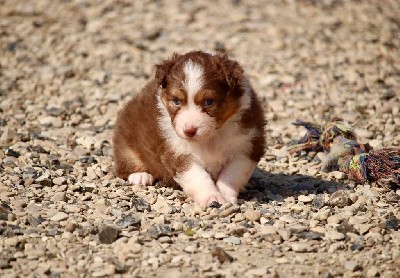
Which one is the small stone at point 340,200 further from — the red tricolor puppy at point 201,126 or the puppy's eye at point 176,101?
the puppy's eye at point 176,101

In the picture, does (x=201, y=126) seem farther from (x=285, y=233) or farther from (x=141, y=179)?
(x=141, y=179)

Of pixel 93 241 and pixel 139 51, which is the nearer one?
pixel 93 241

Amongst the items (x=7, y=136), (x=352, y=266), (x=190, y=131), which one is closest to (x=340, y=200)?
(x=352, y=266)

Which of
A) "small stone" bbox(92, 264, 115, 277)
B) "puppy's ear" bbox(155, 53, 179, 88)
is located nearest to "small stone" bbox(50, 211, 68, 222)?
"small stone" bbox(92, 264, 115, 277)

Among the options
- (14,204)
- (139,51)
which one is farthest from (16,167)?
(139,51)

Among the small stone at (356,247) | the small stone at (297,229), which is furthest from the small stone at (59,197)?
the small stone at (356,247)

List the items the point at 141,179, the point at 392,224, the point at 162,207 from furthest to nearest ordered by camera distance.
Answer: the point at 141,179 < the point at 162,207 < the point at 392,224

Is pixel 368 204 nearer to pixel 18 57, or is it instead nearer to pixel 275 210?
pixel 275 210
